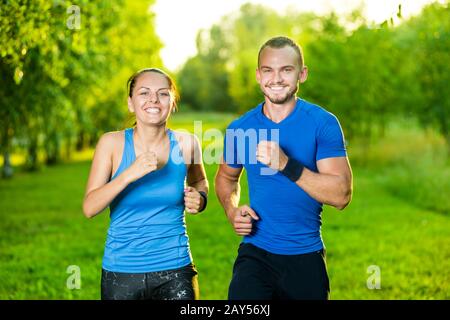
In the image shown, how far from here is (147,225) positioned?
14.6ft

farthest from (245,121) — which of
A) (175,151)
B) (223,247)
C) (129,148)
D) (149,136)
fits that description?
(223,247)

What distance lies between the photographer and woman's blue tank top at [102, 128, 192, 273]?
174 inches

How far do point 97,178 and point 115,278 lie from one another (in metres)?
0.64

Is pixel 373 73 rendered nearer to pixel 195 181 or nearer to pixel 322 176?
pixel 195 181

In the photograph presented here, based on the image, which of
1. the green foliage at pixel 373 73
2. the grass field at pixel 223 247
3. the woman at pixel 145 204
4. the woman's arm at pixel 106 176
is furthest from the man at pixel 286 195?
the green foliage at pixel 373 73

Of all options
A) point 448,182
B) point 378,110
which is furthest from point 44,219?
point 378,110

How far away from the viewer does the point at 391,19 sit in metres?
6.38

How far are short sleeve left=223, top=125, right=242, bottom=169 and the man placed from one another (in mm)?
183

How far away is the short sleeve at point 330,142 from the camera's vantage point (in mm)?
4531
